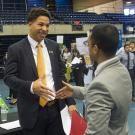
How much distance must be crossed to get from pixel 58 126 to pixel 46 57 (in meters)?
0.54

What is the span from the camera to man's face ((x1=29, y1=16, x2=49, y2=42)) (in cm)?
232

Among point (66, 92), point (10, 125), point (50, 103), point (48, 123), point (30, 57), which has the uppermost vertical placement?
point (30, 57)

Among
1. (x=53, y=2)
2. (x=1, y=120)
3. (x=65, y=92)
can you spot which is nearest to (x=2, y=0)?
(x=53, y=2)

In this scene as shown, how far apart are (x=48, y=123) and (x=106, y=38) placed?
3.42 feet

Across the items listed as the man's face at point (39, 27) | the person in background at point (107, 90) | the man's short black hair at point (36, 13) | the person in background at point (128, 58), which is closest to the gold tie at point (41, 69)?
the man's face at point (39, 27)

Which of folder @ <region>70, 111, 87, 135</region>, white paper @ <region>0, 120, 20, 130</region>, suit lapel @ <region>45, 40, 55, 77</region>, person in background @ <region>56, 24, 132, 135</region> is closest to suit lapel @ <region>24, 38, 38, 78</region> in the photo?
suit lapel @ <region>45, 40, 55, 77</region>

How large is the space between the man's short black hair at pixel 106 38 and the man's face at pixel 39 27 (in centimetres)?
81

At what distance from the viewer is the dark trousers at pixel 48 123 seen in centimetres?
231

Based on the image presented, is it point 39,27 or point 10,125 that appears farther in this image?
point 10,125

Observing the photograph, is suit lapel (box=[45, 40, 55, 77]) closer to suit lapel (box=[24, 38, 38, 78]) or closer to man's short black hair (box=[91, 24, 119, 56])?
suit lapel (box=[24, 38, 38, 78])

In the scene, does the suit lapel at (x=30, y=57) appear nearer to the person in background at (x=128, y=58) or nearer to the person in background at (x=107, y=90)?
the person in background at (x=107, y=90)

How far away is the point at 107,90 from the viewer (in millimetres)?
1500

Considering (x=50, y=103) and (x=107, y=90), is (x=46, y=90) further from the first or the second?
(x=107, y=90)

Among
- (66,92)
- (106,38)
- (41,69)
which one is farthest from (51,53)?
(106,38)
